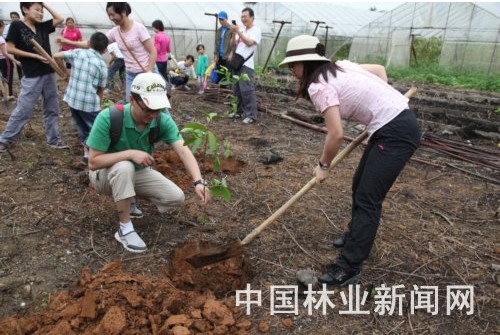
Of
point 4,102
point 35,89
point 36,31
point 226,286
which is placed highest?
point 36,31

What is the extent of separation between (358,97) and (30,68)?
11.5 feet

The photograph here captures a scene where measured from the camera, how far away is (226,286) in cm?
257

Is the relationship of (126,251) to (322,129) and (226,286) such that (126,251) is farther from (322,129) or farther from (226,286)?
(322,129)

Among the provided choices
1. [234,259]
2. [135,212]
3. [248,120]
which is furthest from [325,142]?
[248,120]

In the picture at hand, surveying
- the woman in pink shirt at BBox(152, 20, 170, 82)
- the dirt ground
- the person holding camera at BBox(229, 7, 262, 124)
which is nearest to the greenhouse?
the woman in pink shirt at BBox(152, 20, 170, 82)

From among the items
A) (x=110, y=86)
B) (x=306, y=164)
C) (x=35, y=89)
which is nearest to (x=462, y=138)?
(x=306, y=164)

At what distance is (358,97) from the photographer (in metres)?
2.36

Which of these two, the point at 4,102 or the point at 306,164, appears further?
the point at 4,102

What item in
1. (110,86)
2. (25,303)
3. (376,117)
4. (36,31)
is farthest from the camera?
(110,86)

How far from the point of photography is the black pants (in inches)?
93.4

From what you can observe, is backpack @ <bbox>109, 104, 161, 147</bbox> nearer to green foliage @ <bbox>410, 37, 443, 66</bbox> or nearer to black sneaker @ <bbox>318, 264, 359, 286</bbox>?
black sneaker @ <bbox>318, 264, 359, 286</bbox>

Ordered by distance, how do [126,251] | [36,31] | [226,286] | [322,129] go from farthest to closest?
[322,129]
[36,31]
[126,251]
[226,286]

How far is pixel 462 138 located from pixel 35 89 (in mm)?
5924

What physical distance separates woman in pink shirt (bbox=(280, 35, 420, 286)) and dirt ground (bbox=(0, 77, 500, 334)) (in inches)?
18.6
